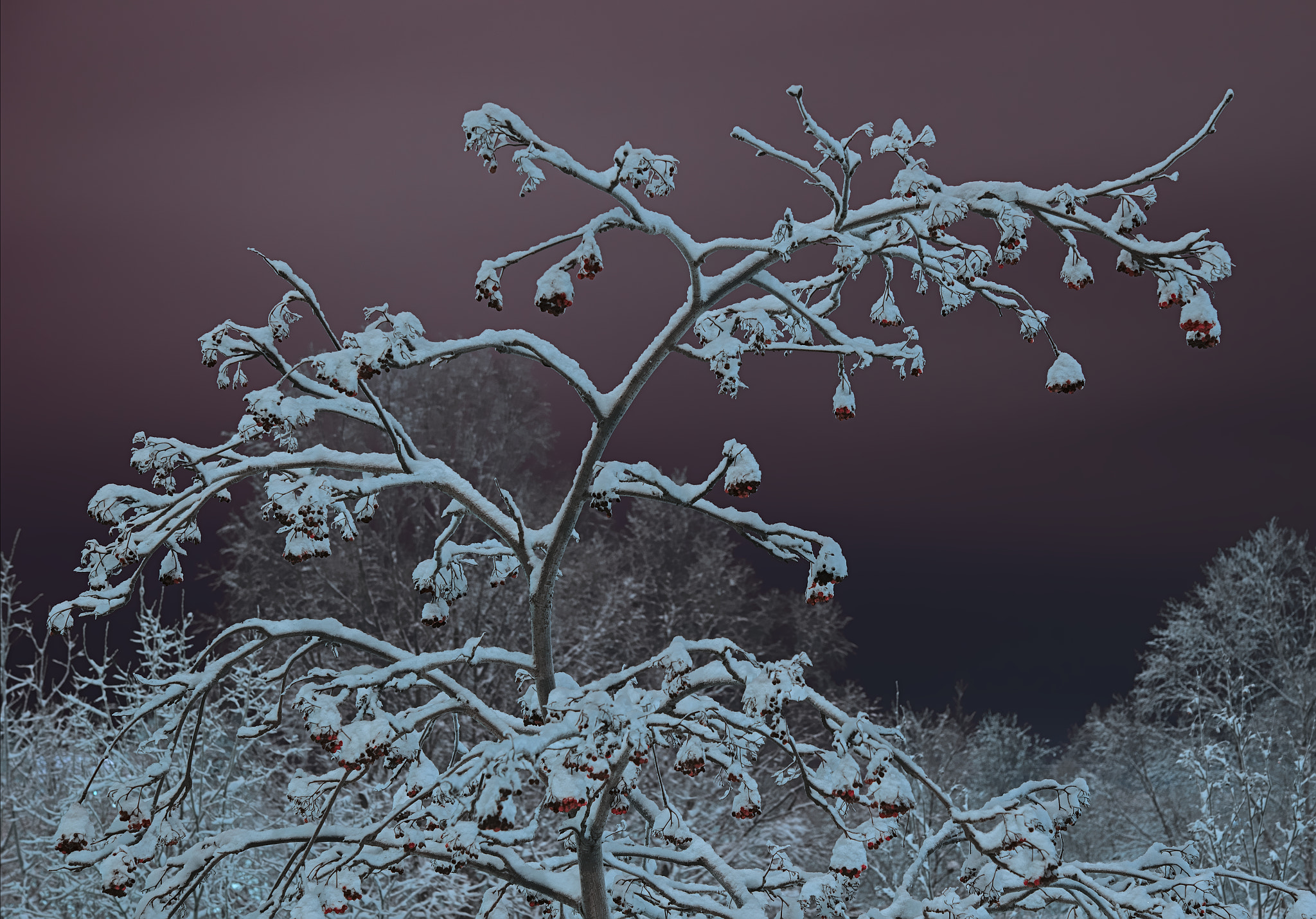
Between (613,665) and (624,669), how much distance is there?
12113 mm

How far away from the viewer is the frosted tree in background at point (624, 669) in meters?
2.82

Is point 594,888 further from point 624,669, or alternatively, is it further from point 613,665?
point 613,665

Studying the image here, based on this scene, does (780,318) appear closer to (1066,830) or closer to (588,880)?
Result: (1066,830)

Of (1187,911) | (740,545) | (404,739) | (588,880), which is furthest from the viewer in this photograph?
(740,545)

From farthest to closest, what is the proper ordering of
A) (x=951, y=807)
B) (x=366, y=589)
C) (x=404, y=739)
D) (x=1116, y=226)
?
(x=366, y=589)
(x=404, y=739)
(x=951, y=807)
(x=1116, y=226)

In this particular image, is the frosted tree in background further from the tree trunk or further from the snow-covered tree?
the snow-covered tree

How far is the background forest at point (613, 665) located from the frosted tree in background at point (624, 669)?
5231 mm

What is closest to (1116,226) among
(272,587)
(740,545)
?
(272,587)

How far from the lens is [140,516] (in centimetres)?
347

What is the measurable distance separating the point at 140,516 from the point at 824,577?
2452 mm

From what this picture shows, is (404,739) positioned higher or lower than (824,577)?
lower

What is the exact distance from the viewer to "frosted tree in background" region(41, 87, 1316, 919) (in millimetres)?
2824

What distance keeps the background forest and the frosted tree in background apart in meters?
5.23

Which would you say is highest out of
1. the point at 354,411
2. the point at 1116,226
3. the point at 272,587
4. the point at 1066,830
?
the point at 1116,226
